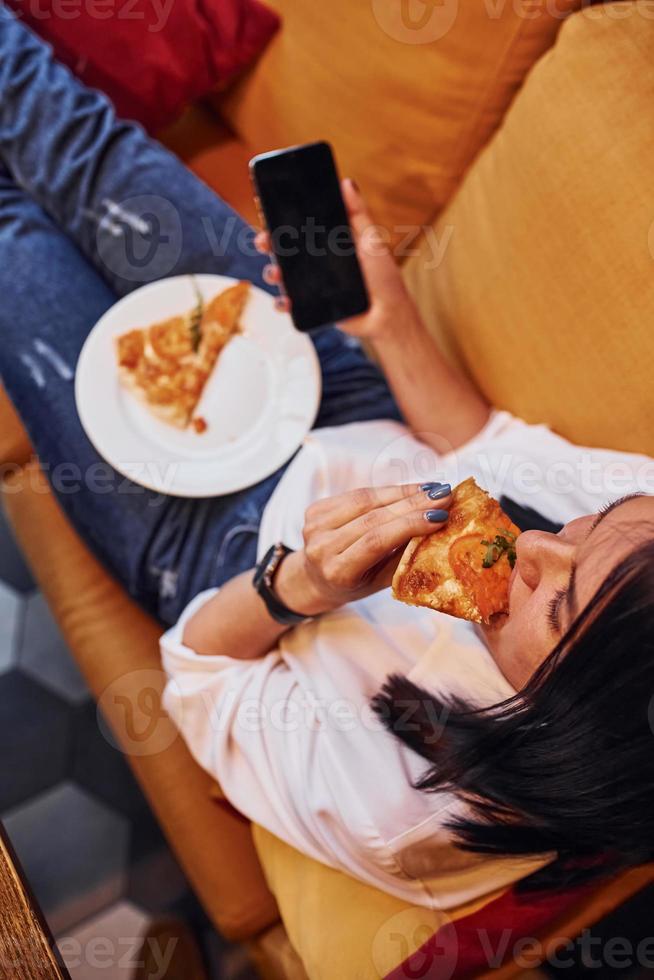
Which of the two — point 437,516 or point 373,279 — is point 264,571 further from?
point 373,279

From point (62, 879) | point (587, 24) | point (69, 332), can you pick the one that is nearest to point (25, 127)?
point (69, 332)

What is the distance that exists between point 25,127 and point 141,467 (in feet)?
2.21

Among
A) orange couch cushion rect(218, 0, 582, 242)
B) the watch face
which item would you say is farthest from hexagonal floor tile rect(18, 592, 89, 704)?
orange couch cushion rect(218, 0, 582, 242)

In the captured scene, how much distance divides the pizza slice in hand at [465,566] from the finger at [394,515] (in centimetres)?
2

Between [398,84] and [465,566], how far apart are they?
2.95 ft

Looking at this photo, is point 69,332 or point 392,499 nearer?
point 392,499

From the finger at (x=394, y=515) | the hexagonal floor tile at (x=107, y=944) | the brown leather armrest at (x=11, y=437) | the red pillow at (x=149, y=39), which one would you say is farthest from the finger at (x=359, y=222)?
the hexagonal floor tile at (x=107, y=944)

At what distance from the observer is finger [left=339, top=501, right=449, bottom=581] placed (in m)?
0.74

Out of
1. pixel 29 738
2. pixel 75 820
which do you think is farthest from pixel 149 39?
pixel 75 820

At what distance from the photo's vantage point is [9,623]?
1.78m

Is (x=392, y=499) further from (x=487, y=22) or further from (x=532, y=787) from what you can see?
(x=487, y=22)

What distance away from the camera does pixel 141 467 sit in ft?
3.76

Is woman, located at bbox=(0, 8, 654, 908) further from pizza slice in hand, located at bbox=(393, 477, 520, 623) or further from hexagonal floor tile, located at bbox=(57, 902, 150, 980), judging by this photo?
hexagonal floor tile, located at bbox=(57, 902, 150, 980)

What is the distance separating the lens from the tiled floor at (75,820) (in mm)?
1582
